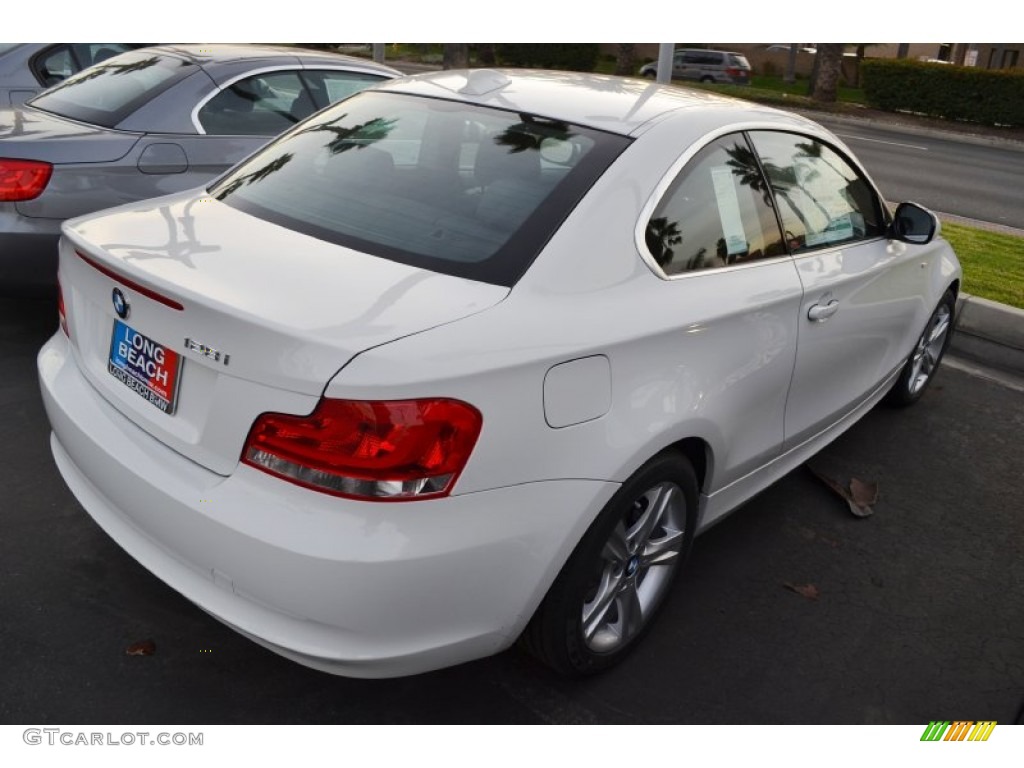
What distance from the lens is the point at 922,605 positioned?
339 centimetres

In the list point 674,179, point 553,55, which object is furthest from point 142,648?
point 553,55

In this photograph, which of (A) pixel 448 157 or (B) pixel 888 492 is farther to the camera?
(B) pixel 888 492

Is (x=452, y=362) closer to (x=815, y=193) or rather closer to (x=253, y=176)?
(x=253, y=176)

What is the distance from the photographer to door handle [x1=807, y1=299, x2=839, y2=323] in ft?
10.9

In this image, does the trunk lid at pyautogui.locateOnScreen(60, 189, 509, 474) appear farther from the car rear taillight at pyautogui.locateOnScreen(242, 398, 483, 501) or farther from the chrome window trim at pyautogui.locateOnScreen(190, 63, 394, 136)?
the chrome window trim at pyautogui.locateOnScreen(190, 63, 394, 136)

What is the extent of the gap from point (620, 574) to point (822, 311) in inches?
49.4

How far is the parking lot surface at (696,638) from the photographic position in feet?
8.78

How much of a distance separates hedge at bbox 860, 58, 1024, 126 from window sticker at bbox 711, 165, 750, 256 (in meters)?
24.4

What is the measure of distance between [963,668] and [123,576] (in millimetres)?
2685

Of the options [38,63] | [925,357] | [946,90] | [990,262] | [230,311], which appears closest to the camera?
[230,311]

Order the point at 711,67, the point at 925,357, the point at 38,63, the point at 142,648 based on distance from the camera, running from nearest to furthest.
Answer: the point at 142,648, the point at 925,357, the point at 38,63, the point at 711,67

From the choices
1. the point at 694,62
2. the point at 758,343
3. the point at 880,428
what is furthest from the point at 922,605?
the point at 694,62

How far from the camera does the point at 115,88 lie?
5152 millimetres

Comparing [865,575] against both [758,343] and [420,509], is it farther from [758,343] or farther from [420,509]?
[420,509]
